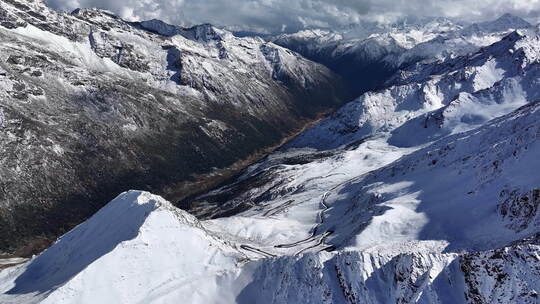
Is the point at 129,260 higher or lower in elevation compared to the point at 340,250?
higher

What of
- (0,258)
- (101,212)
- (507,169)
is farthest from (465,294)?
(0,258)

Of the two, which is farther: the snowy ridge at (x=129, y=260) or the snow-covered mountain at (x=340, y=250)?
the snowy ridge at (x=129, y=260)

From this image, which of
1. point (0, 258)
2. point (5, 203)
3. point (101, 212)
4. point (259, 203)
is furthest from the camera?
point (5, 203)

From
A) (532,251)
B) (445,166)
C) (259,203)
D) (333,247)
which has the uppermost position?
(532,251)

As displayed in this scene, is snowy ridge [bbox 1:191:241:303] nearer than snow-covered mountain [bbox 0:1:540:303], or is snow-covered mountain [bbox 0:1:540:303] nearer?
snow-covered mountain [bbox 0:1:540:303]

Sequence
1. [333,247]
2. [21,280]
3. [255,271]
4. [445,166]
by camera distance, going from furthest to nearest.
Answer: [445,166], [333,247], [21,280], [255,271]

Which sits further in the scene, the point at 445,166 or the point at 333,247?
the point at 445,166

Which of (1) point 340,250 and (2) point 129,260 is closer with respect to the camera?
(2) point 129,260

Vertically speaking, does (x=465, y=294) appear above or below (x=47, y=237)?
above

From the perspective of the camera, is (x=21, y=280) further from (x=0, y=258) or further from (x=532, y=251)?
(x=0, y=258)
